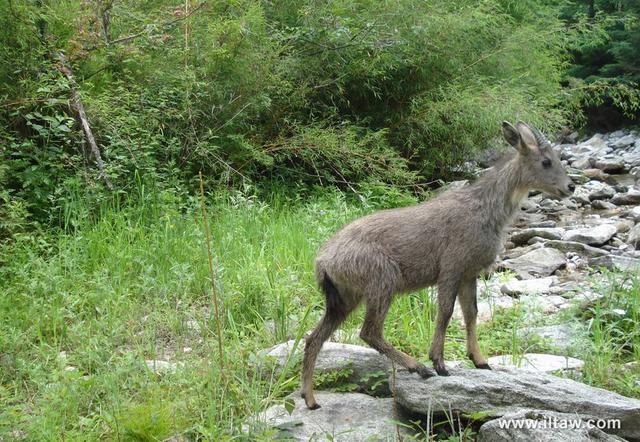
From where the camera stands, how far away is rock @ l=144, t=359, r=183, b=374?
506cm

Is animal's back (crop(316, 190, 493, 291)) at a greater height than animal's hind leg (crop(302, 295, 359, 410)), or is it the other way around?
animal's back (crop(316, 190, 493, 291))

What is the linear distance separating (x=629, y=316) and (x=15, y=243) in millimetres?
5695

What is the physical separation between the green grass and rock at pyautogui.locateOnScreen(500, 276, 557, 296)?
108 cm

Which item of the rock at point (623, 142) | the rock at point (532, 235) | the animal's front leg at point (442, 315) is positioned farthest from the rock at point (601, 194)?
the animal's front leg at point (442, 315)

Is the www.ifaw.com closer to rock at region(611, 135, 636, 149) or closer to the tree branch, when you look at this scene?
the tree branch

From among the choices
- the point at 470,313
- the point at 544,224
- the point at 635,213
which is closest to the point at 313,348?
the point at 470,313

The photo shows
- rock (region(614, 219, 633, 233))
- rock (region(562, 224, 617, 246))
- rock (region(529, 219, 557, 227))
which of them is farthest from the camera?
rock (region(529, 219, 557, 227))

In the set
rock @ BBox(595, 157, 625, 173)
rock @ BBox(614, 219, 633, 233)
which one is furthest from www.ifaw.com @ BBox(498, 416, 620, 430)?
rock @ BBox(595, 157, 625, 173)

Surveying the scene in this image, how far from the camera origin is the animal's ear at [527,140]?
17.9ft

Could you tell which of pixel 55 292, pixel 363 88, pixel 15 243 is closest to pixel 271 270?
pixel 55 292

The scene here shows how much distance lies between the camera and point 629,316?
6.22 m

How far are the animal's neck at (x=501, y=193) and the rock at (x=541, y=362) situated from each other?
1.08 metres

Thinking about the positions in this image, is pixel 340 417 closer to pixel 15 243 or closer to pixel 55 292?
pixel 55 292

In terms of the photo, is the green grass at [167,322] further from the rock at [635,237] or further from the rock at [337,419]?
the rock at [635,237]
